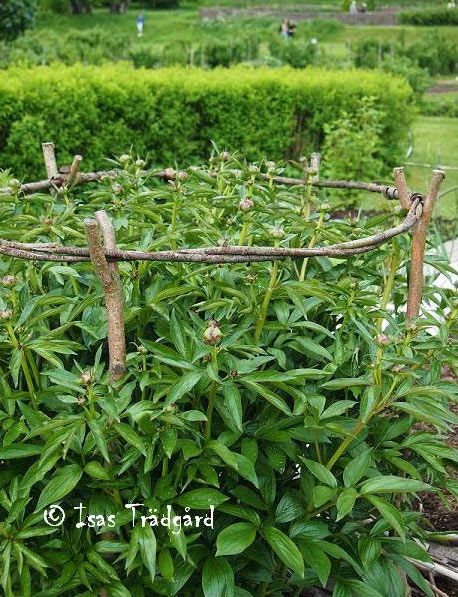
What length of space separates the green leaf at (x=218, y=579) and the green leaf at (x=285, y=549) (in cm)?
10

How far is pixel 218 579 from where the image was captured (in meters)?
1.61

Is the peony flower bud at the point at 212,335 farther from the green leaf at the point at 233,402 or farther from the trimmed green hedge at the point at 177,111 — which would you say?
the trimmed green hedge at the point at 177,111

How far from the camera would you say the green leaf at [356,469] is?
5.43 ft

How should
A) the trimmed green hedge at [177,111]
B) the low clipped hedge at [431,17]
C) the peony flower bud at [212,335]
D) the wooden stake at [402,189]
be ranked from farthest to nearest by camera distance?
the low clipped hedge at [431,17]
the trimmed green hedge at [177,111]
the wooden stake at [402,189]
the peony flower bud at [212,335]

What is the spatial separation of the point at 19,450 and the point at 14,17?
17.6 m

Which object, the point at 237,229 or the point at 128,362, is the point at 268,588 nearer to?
the point at 128,362

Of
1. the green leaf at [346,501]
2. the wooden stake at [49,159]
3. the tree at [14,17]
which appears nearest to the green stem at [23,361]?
the green leaf at [346,501]

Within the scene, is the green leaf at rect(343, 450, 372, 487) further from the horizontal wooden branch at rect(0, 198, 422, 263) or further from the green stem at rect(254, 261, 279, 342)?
the horizontal wooden branch at rect(0, 198, 422, 263)

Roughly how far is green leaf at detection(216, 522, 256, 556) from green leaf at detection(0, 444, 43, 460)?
1.26 feet

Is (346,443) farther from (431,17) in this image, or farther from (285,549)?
(431,17)

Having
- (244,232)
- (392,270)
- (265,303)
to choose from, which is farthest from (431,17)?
(265,303)

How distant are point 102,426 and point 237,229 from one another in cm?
77

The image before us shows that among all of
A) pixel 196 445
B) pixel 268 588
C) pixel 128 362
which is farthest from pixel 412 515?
pixel 128 362

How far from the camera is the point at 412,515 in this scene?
5.92 feet
